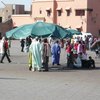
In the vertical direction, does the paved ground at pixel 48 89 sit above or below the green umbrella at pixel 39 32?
below

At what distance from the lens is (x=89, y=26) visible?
266 feet

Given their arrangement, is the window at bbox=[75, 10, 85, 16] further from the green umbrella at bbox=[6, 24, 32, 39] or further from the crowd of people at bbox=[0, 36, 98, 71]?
the green umbrella at bbox=[6, 24, 32, 39]

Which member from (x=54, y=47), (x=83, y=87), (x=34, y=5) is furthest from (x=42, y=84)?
(x=34, y=5)

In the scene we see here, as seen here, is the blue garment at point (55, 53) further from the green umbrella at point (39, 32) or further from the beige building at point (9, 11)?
the beige building at point (9, 11)

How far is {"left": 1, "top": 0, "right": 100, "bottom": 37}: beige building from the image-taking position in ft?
265

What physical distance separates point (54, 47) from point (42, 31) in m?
3.13

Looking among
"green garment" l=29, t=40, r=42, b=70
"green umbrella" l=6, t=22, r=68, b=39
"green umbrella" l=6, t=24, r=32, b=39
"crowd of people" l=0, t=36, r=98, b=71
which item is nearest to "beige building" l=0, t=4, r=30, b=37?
"crowd of people" l=0, t=36, r=98, b=71

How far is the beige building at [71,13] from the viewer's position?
80812 mm

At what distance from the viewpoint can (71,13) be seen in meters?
83.6

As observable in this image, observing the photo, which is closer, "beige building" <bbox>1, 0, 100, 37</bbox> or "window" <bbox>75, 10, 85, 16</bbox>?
"beige building" <bbox>1, 0, 100, 37</bbox>

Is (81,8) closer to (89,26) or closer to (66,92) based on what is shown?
(89,26)

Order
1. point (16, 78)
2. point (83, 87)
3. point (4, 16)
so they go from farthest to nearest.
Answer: point (4, 16)
point (16, 78)
point (83, 87)

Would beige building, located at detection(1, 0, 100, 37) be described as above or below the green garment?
above

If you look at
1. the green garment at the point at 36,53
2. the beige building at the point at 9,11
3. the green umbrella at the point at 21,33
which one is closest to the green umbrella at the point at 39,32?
the green umbrella at the point at 21,33
